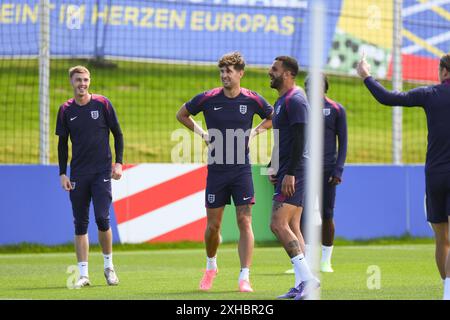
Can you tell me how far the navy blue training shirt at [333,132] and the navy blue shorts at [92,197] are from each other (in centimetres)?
299

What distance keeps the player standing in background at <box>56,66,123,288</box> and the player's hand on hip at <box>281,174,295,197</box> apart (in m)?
2.47

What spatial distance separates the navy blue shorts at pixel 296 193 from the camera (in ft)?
34.2

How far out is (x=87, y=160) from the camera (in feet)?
39.3

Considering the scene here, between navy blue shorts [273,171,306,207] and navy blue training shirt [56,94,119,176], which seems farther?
navy blue training shirt [56,94,119,176]

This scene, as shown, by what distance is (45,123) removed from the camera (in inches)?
691

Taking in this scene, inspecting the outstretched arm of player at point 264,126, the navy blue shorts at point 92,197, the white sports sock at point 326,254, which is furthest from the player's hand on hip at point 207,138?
the white sports sock at point 326,254

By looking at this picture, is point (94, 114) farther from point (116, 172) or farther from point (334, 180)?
point (334, 180)

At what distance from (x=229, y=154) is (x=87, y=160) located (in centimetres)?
170

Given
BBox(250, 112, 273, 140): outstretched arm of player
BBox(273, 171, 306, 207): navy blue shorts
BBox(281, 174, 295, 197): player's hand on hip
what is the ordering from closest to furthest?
BBox(281, 174, 295, 197): player's hand on hip, BBox(273, 171, 306, 207): navy blue shorts, BBox(250, 112, 273, 140): outstretched arm of player

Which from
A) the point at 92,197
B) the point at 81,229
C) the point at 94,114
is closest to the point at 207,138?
the point at 94,114

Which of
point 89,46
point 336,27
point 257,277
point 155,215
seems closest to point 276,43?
point 336,27

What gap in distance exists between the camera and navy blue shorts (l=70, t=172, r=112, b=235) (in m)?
11.9

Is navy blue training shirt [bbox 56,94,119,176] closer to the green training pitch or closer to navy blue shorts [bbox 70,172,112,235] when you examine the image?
navy blue shorts [bbox 70,172,112,235]

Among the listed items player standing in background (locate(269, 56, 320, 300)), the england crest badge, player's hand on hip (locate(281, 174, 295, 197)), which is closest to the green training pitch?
player standing in background (locate(269, 56, 320, 300))
